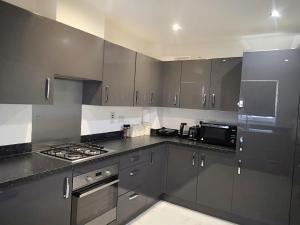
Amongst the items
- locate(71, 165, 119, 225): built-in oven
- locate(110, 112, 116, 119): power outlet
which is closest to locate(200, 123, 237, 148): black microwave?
locate(110, 112, 116, 119): power outlet

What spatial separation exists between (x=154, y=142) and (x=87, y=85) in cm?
114

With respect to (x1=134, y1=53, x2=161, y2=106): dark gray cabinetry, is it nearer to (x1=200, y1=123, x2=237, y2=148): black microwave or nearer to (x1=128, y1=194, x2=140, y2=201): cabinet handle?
(x1=200, y1=123, x2=237, y2=148): black microwave

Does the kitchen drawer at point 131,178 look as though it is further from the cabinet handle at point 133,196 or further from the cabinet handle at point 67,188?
the cabinet handle at point 67,188

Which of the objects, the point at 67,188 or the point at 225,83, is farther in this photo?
the point at 225,83

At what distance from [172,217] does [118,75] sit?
1.92 metres

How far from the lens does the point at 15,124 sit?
2090mm

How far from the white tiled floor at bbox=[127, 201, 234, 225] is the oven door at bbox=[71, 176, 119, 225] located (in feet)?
1.84

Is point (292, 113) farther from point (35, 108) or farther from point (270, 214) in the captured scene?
point (35, 108)

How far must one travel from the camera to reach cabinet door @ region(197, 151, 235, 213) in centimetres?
291

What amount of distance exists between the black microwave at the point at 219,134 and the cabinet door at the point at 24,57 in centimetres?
213

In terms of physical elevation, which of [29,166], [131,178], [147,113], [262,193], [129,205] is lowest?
[129,205]

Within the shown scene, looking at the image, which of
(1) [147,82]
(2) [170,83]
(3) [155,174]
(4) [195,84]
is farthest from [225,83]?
(3) [155,174]

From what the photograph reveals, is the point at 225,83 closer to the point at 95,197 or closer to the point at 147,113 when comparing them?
the point at 147,113

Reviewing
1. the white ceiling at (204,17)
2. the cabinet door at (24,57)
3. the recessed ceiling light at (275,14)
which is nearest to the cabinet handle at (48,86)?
the cabinet door at (24,57)
